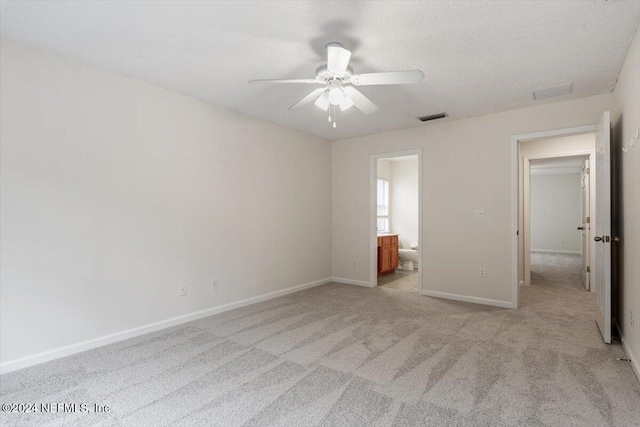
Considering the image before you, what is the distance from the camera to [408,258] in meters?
6.75

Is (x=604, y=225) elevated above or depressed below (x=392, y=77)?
below

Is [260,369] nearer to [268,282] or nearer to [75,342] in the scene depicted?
[75,342]

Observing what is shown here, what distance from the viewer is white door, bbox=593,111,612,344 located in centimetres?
278

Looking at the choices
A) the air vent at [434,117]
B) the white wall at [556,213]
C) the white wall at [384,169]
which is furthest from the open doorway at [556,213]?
the air vent at [434,117]

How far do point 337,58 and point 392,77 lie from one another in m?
0.40

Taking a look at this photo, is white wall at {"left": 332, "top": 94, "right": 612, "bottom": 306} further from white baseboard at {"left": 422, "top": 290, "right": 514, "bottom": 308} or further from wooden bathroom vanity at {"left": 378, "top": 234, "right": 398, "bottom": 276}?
wooden bathroom vanity at {"left": 378, "top": 234, "right": 398, "bottom": 276}

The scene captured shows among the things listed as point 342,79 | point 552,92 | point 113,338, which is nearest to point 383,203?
point 552,92

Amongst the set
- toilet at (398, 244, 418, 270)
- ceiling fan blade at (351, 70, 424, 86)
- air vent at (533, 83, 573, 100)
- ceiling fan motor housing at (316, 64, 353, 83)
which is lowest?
toilet at (398, 244, 418, 270)

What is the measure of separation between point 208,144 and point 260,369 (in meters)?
2.52

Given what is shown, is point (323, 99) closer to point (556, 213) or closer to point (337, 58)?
point (337, 58)

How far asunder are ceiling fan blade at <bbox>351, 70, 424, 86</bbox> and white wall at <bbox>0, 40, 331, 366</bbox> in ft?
6.99

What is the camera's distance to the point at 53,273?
101 inches

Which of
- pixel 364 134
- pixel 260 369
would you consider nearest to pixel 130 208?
pixel 260 369

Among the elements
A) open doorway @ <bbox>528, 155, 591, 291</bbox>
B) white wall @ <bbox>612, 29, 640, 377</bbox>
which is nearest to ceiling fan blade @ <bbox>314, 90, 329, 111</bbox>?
white wall @ <bbox>612, 29, 640, 377</bbox>
